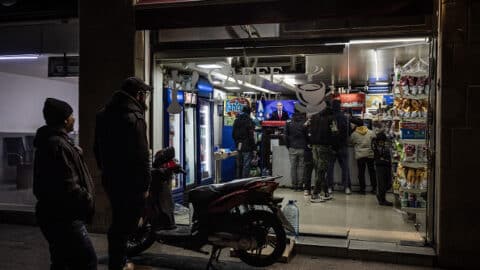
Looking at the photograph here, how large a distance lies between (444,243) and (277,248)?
1865 mm

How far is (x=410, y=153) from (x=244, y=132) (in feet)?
11.4

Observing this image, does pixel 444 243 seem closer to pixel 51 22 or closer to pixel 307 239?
pixel 307 239

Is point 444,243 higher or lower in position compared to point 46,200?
lower

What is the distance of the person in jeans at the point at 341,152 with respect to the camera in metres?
7.56

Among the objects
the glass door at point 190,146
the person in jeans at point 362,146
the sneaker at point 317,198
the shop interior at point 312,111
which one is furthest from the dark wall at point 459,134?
the glass door at point 190,146

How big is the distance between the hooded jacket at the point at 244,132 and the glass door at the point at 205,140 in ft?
2.38

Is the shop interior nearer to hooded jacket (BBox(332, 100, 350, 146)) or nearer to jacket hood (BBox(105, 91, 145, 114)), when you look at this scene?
hooded jacket (BBox(332, 100, 350, 146))

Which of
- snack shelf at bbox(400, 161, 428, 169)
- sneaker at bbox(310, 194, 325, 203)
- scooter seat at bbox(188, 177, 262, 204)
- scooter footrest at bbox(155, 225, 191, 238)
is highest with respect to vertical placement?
snack shelf at bbox(400, 161, 428, 169)

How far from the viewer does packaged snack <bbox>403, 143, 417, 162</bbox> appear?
6.23 metres

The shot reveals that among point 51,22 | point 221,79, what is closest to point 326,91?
point 221,79

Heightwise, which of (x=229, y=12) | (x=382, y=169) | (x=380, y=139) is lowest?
(x=382, y=169)

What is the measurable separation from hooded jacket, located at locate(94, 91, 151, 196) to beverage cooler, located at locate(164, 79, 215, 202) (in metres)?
3.18

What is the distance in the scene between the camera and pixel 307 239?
5734mm

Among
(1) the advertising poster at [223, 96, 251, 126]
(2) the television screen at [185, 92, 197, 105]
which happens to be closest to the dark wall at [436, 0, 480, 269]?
(2) the television screen at [185, 92, 197, 105]
